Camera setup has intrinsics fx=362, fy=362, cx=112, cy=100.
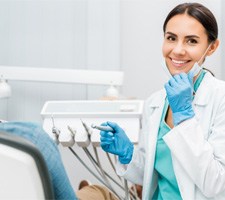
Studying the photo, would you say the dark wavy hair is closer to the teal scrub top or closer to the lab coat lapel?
the teal scrub top

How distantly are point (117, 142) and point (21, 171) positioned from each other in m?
0.78

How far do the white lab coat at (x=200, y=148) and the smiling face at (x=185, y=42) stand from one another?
8 cm

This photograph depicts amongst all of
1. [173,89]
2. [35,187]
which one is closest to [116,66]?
[173,89]

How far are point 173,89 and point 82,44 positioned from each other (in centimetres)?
87

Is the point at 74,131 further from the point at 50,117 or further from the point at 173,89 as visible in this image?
the point at 173,89

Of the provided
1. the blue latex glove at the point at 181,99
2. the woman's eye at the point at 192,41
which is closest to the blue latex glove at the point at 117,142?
the blue latex glove at the point at 181,99

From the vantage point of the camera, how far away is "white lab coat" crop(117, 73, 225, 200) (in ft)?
3.34

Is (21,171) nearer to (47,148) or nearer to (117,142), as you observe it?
(47,148)

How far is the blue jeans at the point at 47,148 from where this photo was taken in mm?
567

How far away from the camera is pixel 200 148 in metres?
1.01

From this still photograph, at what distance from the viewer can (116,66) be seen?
1857mm

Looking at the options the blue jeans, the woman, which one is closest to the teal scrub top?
the woman

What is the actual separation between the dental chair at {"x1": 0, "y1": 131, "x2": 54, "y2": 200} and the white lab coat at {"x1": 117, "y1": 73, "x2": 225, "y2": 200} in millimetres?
592

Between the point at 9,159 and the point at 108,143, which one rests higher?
the point at 9,159
